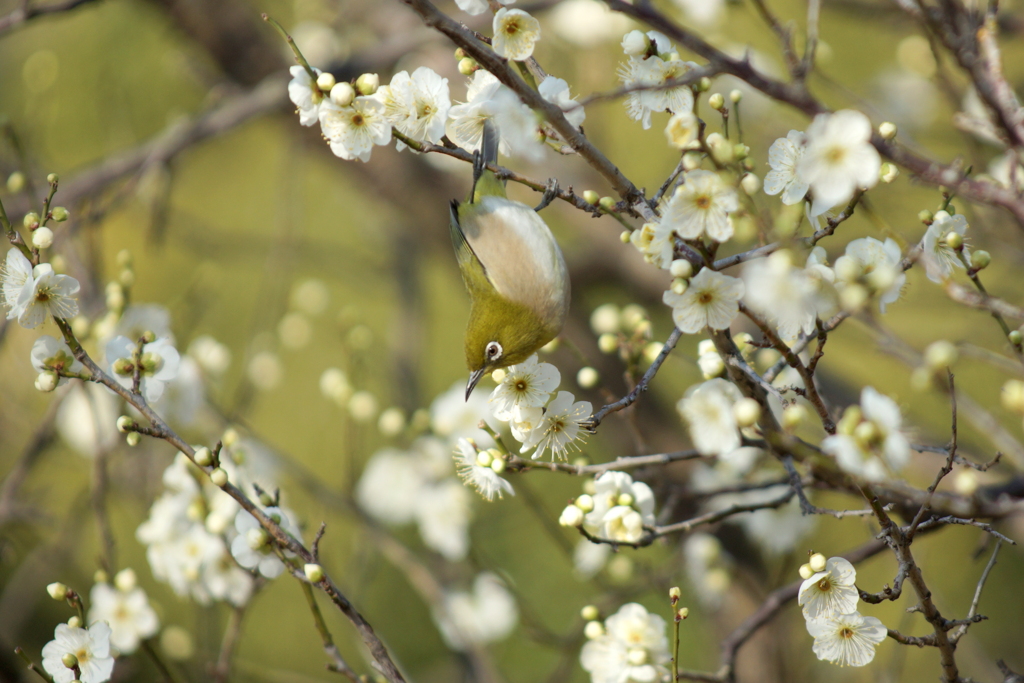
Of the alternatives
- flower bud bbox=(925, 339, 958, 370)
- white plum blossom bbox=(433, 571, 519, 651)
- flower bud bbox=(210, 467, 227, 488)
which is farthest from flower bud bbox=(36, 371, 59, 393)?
white plum blossom bbox=(433, 571, 519, 651)

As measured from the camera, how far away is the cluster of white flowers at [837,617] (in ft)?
4.37

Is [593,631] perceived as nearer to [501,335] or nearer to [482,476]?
[482,476]

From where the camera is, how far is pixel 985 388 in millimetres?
4977

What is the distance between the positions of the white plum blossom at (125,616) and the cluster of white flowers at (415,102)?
4.69 ft

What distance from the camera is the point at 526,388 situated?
1.47 m

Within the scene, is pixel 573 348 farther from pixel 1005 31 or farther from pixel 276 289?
pixel 276 289

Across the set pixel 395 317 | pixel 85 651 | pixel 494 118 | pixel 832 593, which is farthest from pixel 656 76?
pixel 395 317

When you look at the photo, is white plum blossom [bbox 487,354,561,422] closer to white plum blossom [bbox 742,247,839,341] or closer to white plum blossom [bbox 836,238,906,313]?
white plum blossom [bbox 742,247,839,341]

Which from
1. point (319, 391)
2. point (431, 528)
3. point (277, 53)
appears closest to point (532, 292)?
point (431, 528)

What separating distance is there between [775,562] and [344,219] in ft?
17.9

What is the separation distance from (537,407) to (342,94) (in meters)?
0.68

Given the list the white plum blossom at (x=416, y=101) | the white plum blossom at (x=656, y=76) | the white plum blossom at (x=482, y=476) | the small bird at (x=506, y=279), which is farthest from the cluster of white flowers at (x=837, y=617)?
the white plum blossom at (x=416, y=101)

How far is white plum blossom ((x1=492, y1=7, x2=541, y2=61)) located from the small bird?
2.29ft

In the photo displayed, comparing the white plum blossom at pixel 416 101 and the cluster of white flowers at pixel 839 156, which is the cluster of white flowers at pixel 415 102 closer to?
the white plum blossom at pixel 416 101
